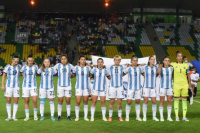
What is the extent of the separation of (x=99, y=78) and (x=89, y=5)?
38943 mm

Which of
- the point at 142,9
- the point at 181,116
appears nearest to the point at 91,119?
the point at 181,116

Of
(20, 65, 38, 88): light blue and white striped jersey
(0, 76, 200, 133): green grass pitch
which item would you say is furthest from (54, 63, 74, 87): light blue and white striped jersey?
(0, 76, 200, 133): green grass pitch

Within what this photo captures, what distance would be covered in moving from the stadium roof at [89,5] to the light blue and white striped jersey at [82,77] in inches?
1458

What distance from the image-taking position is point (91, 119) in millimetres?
11289

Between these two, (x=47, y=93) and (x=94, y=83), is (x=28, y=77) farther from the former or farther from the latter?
(x=94, y=83)

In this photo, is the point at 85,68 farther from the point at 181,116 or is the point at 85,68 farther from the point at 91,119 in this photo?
the point at 181,116

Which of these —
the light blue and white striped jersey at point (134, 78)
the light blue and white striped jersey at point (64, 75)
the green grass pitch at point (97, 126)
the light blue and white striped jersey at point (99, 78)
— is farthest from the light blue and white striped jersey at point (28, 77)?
the light blue and white striped jersey at point (134, 78)

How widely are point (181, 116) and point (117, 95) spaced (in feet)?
7.82

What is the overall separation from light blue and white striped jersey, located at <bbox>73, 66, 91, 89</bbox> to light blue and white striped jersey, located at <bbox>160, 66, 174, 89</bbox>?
7.48 ft

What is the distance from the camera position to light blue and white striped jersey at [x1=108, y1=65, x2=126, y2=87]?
1146 cm

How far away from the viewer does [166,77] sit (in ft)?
37.8

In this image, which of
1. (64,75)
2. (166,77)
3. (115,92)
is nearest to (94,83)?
(115,92)

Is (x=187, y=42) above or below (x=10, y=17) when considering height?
below

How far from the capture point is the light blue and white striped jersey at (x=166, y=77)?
11.5 metres
